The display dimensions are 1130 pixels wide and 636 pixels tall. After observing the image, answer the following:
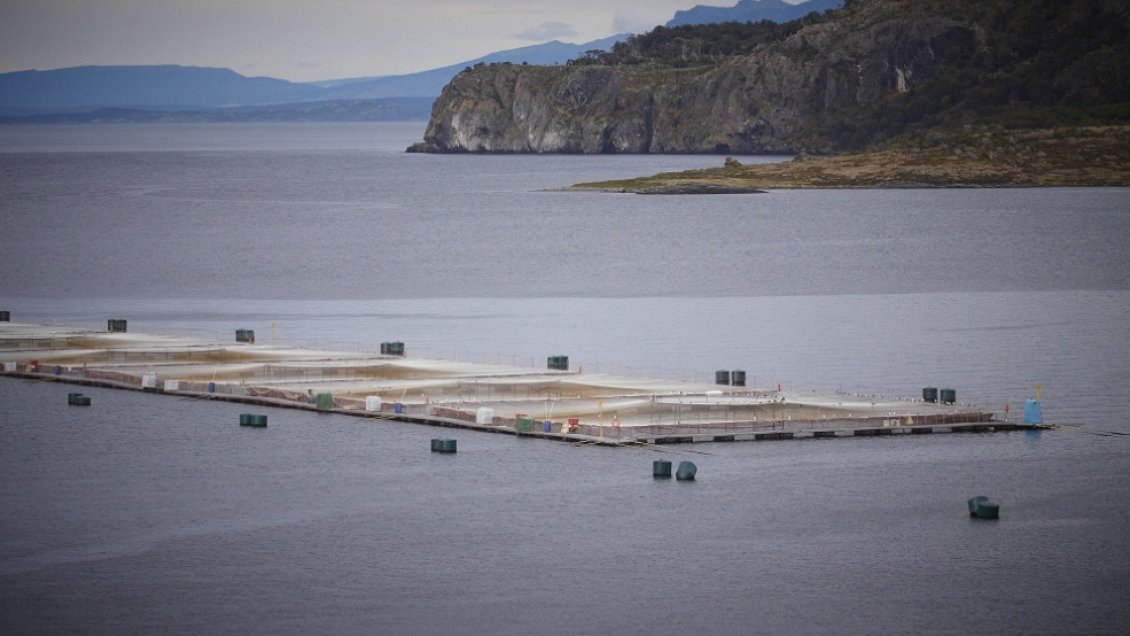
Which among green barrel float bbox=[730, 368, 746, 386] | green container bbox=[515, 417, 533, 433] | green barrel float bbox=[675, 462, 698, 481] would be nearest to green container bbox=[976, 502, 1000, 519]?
green barrel float bbox=[675, 462, 698, 481]

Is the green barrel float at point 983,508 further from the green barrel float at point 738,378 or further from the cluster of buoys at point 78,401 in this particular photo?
the cluster of buoys at point 78,401

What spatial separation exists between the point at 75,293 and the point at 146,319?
19753 mm

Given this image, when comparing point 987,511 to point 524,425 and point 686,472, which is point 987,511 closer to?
point 686,472

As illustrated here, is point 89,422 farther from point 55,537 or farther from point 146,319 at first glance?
point 146,319

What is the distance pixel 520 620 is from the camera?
157ft

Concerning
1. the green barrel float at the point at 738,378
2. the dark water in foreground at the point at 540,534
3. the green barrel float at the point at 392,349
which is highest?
the green barrel float at the point at 392,349

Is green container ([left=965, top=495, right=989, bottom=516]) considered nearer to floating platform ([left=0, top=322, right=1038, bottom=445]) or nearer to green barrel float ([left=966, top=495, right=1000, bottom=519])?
green barrel float ([left=966, top=495, right=1000, bottom=519])

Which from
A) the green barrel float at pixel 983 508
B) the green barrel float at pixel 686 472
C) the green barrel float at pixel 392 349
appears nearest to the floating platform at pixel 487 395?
the green barrel float at pixel 392 349

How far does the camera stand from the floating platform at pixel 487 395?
71.6m

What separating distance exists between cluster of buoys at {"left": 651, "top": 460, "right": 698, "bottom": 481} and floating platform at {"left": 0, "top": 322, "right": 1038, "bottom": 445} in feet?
18.0

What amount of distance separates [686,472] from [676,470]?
1249 mm

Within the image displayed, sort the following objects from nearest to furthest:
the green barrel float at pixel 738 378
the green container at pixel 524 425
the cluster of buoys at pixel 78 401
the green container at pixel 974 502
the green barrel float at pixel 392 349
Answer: the green container at pixel 974 502 < the green container at pixel 524 425 < the cluster of buoys at pixel 78 401 < the green barrel float at pixel 738 378 < the green barrel float at pixel 392 349

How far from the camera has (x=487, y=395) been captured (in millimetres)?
78250

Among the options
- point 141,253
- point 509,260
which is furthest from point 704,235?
point 141,253
